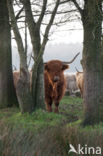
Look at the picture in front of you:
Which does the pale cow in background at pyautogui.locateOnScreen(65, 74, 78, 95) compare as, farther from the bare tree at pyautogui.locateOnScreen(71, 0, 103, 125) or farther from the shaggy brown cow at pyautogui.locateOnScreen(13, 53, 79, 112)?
the bare tree at pyautogui.locateOnScreen(71, 0, 103, 125)

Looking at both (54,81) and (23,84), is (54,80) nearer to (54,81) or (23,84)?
(54,81)

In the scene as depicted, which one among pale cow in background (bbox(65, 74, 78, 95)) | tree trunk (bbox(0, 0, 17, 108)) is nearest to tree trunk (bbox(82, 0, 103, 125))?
tree trunk (bbox(0, 0, 17, 108))

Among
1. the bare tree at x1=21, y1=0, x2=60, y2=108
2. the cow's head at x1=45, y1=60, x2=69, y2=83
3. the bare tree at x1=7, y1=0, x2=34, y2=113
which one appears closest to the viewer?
the bare tree at x1=7, y1=0, x2=34, y2=113

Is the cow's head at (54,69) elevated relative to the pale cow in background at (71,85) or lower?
elevated

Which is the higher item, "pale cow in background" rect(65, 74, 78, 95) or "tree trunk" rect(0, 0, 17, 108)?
"tree trunk" rect(0, 0, 17, 108)

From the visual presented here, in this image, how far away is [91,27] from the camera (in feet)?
31.2

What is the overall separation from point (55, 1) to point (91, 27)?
3171mm

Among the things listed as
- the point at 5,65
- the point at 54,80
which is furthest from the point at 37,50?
the point at 5,65

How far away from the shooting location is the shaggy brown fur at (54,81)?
12.1 m

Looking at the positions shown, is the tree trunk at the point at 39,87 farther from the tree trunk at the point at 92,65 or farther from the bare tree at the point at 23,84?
the tree trunk at the point at 92,65

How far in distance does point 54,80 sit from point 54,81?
0.05m

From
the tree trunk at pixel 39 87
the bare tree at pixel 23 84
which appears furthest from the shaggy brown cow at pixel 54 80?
the bare tree at pixel 23 84

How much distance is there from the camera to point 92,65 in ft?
30.9

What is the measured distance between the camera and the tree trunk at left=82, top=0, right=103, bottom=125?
9422 millimetres
